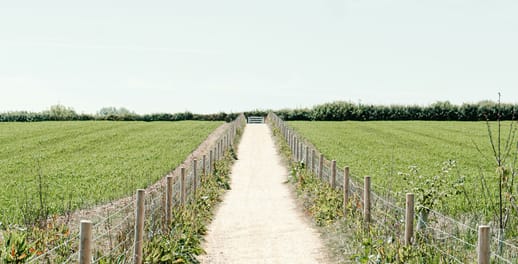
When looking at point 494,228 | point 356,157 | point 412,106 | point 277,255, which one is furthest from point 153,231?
point 412,106

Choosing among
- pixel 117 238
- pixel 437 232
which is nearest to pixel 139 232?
pixel 117 238

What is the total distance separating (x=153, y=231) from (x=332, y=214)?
17.2 feet

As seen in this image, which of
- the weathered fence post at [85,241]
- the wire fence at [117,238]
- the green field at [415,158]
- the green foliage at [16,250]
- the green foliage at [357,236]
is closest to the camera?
the weathered fence post at [85,241]

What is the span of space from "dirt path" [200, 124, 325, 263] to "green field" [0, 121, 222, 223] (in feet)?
8.48

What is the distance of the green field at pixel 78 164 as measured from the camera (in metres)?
19.0

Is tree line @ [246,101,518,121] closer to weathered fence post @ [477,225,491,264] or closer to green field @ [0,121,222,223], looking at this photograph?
green field @ [0,121,222,223]

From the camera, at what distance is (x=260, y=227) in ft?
49.4

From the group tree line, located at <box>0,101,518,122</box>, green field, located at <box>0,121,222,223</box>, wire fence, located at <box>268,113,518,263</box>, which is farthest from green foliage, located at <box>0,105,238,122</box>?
wire fence, located at <box>268,113,518,263</box>

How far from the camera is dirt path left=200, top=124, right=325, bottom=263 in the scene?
39.5 ft

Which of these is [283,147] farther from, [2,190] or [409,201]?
[409,201]

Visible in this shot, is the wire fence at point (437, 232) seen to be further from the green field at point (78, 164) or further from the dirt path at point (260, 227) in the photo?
the green field at point (78, 164)

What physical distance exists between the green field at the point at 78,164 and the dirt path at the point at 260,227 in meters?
2.59

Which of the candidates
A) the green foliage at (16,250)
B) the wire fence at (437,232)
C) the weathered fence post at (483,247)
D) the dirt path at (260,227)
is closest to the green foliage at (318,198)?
the dirt path at (260,227)

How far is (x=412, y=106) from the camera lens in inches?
3327
